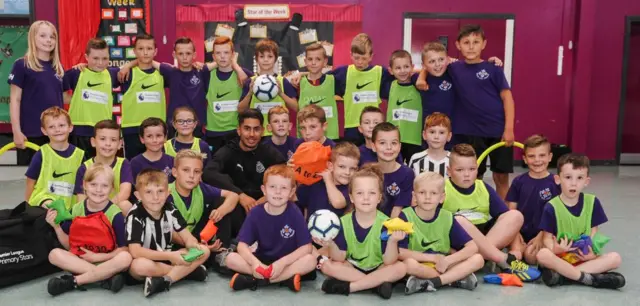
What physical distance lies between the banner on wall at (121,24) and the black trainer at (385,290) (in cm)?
650

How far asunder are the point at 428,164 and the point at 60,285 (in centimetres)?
263

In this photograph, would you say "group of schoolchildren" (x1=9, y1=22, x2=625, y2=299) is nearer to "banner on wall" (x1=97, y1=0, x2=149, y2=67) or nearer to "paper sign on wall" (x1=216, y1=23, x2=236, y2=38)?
"paper sign on wall" (x1=216, y1=23, x2=236, y2=38)

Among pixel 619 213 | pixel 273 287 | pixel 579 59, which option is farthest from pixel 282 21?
pixel 273 287

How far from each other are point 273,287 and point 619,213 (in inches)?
159

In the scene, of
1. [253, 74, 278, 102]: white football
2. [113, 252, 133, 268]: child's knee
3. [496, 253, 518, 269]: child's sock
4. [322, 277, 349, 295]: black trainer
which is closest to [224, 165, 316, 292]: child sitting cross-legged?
[322, 277, 349, 295]: black trainer

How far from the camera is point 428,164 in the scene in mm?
4391

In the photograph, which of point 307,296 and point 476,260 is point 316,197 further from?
point 476,260

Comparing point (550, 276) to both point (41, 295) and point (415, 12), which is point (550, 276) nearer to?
point (41, 295)

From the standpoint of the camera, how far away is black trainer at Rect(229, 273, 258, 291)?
358 cm

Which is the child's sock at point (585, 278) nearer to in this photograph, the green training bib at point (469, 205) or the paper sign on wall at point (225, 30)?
the green training bib at point (469, 205)

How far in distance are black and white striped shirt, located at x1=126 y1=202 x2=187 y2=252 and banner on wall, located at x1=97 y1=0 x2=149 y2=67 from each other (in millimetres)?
5616

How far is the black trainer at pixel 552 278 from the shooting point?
12.0 feet

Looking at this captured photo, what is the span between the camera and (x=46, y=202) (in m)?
4.11

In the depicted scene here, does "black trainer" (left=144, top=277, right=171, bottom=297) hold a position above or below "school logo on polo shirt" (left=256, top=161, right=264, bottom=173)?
below
